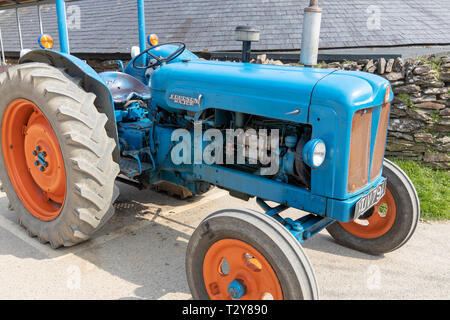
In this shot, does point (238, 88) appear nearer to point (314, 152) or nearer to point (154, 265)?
point (314, 152)

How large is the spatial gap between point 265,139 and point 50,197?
200 centimetres

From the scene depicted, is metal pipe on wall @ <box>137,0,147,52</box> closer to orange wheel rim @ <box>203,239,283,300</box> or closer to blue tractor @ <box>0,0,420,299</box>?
blue tractor @ <box>0,0,420,299</box>

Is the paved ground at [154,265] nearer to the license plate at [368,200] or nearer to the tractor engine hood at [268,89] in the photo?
the license plate at [368,200]

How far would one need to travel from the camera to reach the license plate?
2270mm

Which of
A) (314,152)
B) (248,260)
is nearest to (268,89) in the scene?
(314,152)

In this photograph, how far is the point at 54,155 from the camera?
116 inches

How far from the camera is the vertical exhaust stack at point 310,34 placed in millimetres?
2520

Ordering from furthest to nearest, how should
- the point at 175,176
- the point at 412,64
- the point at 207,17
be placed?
1. the point at 207,17
2. the point at 412,64
3. the point at 175,176

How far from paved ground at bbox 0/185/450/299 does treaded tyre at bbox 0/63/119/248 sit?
207 mm

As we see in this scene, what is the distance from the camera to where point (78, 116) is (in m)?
2.59

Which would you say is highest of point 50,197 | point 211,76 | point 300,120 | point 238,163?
point 211,76

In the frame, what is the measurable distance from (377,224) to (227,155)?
1398 millimetres

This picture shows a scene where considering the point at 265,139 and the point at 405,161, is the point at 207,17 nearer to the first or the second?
the point at 405,161
